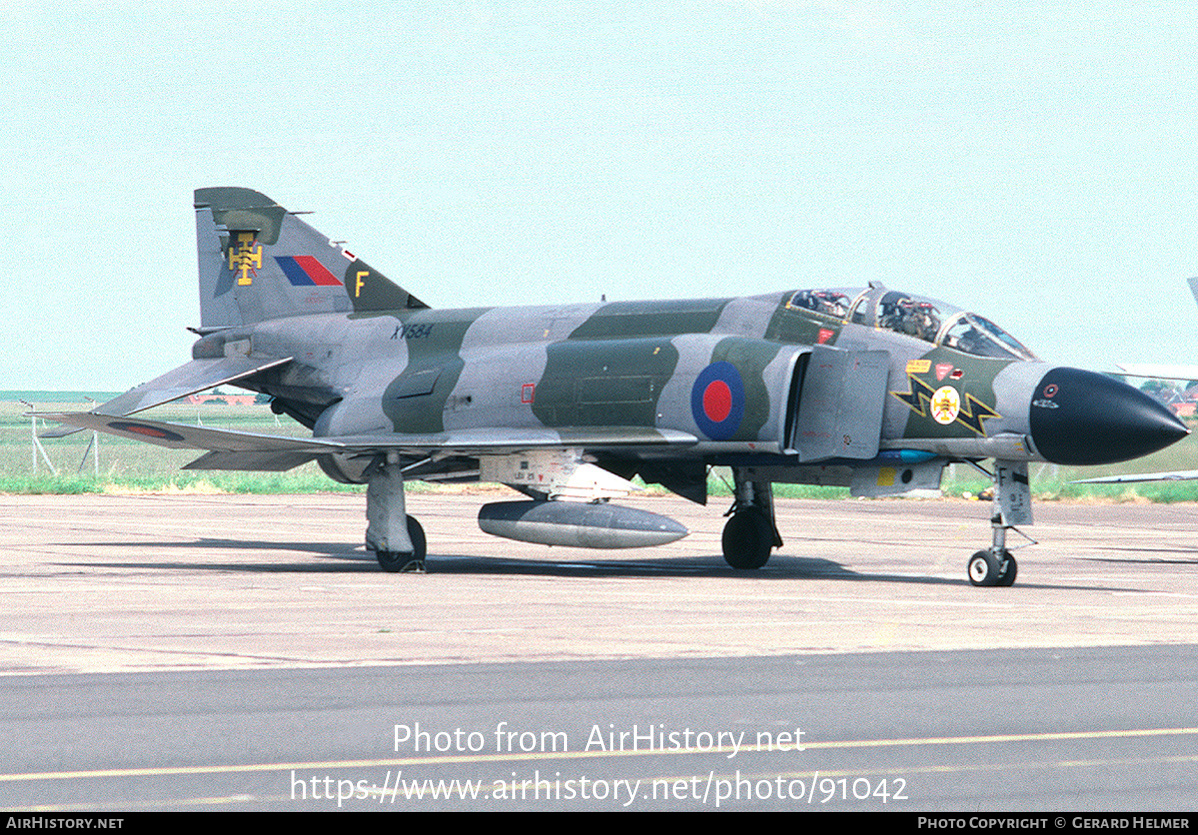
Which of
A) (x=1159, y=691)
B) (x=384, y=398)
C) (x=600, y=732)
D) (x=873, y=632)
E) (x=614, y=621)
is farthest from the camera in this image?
(x=384, y=398)

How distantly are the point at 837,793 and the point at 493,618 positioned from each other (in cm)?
755

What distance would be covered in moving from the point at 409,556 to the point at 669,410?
370 centimetres

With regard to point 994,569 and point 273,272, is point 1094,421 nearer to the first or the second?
point 994,569

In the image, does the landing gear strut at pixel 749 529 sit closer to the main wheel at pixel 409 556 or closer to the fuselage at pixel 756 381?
the fuselage at pixel 756 381

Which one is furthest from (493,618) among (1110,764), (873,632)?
(1110,764)

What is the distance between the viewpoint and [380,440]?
20.4 m

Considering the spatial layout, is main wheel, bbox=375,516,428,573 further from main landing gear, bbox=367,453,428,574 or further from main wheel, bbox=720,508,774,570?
main wheel, bbox=720,508,774,570

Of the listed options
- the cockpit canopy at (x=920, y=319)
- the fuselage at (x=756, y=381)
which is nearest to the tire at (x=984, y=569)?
the fuselage at (x=756, y=381)

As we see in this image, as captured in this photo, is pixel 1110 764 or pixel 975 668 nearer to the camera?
pixel 1110 764

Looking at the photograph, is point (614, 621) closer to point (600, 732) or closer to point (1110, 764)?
point (600, 732)

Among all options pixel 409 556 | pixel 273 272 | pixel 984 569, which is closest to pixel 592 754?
pixel 984 569

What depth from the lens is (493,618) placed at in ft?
45.6

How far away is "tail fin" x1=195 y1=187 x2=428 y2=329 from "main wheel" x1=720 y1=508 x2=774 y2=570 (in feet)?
20.4

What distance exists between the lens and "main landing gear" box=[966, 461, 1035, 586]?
1744 centimetres
